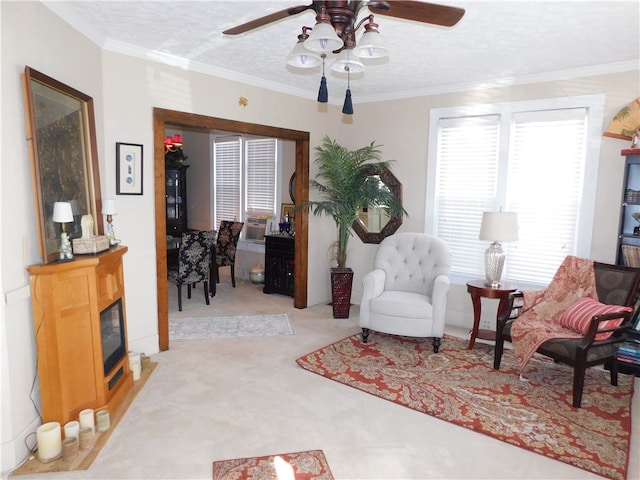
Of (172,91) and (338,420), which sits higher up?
(172,91)

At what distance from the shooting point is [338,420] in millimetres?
3004

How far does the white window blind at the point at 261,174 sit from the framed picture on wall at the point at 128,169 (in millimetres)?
3180

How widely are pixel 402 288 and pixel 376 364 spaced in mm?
1089

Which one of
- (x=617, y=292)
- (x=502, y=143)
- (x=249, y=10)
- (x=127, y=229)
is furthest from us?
(x=502, y=143)

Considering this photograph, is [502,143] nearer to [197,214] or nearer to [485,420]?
[485,420]

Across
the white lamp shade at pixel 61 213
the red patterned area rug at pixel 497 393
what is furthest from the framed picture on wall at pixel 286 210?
the white lamp shade at pixel 61 213

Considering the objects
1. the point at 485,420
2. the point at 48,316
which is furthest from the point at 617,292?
the point at 48,316

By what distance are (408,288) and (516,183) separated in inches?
62.8

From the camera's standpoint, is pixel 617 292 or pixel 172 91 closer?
pixel 617 292

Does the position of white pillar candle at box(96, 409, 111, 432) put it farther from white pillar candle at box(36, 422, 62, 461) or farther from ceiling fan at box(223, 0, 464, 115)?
ceiling fan at box(223, 0, 464, 115)

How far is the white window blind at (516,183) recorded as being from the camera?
4.30 meters

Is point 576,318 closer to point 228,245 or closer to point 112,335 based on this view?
point 112,335

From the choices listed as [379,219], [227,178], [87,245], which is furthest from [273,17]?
[227,178]

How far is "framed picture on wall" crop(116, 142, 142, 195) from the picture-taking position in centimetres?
370
